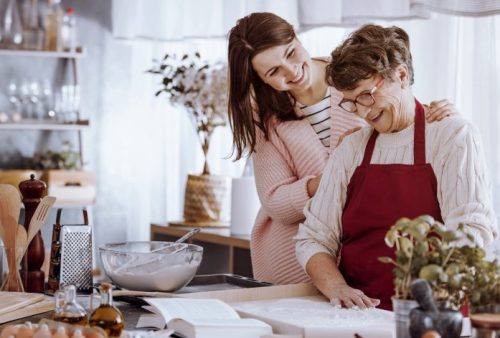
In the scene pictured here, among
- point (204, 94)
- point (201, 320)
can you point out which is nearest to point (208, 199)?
point (204, 94)

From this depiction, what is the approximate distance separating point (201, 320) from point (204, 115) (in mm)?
2509

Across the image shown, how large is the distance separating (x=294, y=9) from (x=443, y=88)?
34.9 inches

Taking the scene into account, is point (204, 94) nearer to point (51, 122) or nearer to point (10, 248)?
point (51, 122)

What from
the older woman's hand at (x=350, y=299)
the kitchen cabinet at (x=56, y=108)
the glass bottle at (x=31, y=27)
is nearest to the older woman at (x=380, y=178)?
the older woman's hand at (x=350, y=299)

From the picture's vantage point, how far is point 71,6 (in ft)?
17.4

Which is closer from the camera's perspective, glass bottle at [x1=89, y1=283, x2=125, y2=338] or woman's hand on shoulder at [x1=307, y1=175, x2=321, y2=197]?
glass bottle at [x1=89, y1=283, x2=125, y2=338]

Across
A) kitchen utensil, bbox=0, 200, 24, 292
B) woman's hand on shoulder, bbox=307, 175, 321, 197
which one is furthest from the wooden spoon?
woman's hand on shoulder, bbox=307, 175, 321, 197

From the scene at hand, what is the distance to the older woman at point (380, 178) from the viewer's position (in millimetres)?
2090

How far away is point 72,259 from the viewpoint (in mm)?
2172

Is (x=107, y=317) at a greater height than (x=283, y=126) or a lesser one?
lesser

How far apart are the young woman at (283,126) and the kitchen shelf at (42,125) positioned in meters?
2.37

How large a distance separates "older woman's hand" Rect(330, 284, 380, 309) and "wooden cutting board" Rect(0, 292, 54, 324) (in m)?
0.67

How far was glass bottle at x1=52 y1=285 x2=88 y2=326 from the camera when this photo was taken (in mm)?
1611

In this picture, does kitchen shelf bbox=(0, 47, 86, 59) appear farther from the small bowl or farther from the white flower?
the small bowl
